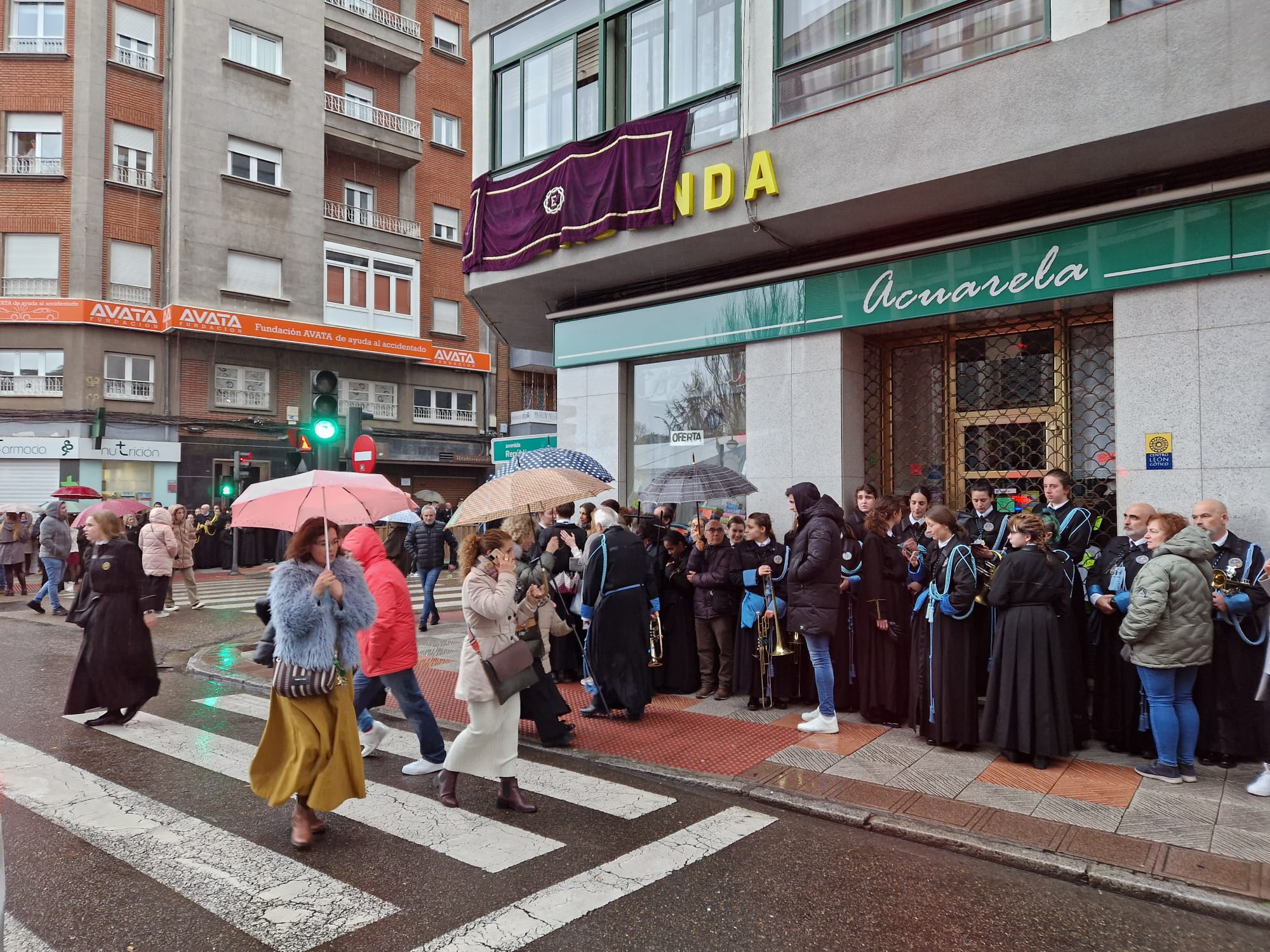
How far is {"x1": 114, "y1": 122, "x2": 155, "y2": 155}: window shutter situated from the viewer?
2648 cm

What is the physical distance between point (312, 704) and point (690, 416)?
7743mm

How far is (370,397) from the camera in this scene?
104 ft

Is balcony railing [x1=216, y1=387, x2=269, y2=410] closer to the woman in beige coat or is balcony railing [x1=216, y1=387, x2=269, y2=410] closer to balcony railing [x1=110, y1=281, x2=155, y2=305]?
balcony railing [x1=110, y1=281, x2=155, y2=305]

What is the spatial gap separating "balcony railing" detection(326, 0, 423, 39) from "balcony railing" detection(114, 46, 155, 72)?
6662mm

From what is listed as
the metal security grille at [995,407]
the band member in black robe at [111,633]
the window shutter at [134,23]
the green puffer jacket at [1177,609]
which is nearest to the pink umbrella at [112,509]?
the band member in black robe at [111,633]

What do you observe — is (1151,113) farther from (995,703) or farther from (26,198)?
(26,198)

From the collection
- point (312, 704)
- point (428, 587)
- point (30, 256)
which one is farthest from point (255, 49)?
point (312, 704)

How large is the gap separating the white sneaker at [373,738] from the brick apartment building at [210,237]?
23.3 m

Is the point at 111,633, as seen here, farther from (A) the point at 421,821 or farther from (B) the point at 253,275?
(B) the point at 253,275

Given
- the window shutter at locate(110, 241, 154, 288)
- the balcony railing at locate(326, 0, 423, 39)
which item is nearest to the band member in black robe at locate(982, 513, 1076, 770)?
the window shutter at locate(110, 241, 154, 288)

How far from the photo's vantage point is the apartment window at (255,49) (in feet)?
Result: 92.3

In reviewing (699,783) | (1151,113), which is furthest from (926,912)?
(1151,113)

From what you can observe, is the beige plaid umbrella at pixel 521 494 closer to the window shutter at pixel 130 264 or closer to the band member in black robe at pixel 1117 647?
the band member in black robe at pixel 1117 647

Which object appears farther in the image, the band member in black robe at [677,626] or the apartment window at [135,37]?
the apartment window at [135,37]
